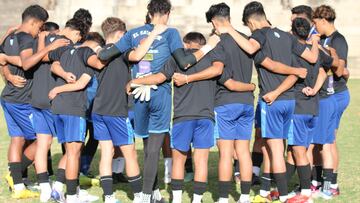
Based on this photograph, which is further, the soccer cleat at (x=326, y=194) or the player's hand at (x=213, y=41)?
the soccer cleat at (x=326, y=194)

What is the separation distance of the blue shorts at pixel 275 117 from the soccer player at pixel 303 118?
8.9 inches

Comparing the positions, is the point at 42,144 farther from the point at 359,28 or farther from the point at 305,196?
the point at 359,28

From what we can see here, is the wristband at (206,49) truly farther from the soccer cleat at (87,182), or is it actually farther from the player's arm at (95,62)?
the soccer cleat at (87,182)

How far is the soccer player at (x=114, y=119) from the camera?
7.12m

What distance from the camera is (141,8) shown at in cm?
2720

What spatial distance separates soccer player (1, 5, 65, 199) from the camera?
777cm

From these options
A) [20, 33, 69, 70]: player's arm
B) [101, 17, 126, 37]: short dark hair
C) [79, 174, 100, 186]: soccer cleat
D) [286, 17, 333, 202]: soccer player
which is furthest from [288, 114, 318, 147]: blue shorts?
[20, 33, 69, 70]: player's arm

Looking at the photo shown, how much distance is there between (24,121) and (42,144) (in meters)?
0.45

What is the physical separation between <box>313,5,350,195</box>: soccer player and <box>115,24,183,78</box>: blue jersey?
217 centimetres

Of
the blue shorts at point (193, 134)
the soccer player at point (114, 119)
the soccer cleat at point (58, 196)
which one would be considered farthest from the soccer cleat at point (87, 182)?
the blue shorts at point (193, 134)

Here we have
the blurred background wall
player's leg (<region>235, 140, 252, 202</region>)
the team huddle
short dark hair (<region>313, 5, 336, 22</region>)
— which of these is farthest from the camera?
the blurred background wall

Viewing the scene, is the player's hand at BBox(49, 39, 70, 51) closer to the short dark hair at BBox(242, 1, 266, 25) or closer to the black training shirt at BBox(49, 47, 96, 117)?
the black training shirt at BBox(49, 47, 96, 117)

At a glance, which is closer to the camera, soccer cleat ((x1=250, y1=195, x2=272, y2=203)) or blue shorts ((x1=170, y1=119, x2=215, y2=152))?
blue shorts ((x1=170, y1=119, x2=215, y2=152))

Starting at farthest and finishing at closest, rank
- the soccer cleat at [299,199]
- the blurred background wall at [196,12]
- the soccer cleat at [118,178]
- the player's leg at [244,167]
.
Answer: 1. the blurred background wall at [196,12]
2. the soccer cleat at [118,178]
3. the soccer cleat at [299,199]
4. the player's leg at [244,167]
